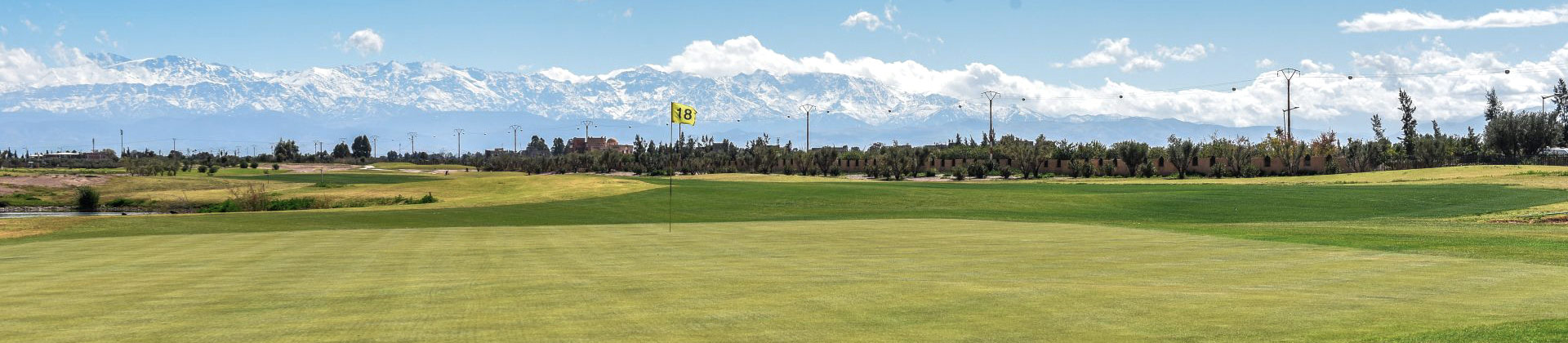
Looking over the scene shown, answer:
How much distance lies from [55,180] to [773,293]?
109 m

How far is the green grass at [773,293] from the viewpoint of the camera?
39.9 ft

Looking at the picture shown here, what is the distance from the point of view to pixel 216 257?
78.6 ft

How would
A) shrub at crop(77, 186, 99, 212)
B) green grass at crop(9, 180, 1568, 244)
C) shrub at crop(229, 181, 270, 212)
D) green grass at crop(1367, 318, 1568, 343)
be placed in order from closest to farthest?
green grass at crop(1367, 318, 1568, 343) → green grass at crop(9, 180, 1568, 244) → shrub at crop(229, 181, 270, 212) → shrub at crop(77, 186, 99, 212)

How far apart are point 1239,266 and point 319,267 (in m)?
16.3

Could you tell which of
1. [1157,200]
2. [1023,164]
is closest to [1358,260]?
[1157,200]

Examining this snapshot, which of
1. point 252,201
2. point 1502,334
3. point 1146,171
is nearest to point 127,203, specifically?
point 252,201

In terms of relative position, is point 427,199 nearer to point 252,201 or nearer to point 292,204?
point 292,204

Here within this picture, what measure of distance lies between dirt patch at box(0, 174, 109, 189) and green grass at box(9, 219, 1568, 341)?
3344 inches

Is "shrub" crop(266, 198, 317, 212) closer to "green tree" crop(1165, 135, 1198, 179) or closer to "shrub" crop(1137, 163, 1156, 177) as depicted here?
"shrub" crop(1137, 163, 1156, 177)

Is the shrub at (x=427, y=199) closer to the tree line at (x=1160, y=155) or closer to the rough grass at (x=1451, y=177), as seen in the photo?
the tree line at (x=1160, y=155)

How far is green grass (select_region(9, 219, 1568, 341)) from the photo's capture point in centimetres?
1217

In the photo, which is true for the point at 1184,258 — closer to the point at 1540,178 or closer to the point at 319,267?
the point at 319,267

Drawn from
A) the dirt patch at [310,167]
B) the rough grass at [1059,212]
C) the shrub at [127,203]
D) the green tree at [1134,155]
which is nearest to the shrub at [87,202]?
the shrub at [127,203]

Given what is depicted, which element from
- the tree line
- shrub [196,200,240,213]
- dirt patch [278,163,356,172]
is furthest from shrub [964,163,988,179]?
dirt patch [278,163,356,172]
